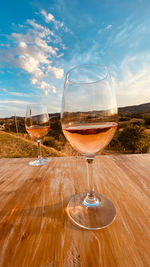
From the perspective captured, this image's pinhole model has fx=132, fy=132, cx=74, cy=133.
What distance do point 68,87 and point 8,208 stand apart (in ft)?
1.30

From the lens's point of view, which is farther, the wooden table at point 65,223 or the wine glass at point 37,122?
the wine glass at point 37,122

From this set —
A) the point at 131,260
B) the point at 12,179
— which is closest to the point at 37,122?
the point at 12,179

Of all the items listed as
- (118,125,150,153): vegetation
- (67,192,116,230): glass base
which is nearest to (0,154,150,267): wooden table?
(67,192,116,230): glass base

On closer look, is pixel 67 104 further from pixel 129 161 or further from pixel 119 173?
pixel 129 161

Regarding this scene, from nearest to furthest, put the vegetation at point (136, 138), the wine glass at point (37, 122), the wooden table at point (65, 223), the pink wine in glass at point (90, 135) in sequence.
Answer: the wooden table at point (65, 223) < the pink wine in glass at point (90, 135) < the wine glass at point (37, 122) < the vegetation at point (136, 138)

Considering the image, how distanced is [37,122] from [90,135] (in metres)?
0.61

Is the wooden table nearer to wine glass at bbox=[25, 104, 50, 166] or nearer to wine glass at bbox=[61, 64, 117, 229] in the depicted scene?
wine glass at bbox=[61, 64, 117, 229]

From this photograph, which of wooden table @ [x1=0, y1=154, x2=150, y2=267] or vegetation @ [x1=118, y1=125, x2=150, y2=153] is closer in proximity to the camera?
wooden table @ [x1=0, y1=154, x2=150, y2=267]

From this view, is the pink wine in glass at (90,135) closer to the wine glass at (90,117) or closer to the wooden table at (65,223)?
the wine glass at (90,117)

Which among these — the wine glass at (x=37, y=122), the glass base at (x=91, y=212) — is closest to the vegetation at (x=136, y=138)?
the wine glass at (x=37, y=122)

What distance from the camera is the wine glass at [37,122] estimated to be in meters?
0.86

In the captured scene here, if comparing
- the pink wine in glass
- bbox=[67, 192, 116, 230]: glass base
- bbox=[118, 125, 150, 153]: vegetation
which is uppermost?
the pink wine in glass

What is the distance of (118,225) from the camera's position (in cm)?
31

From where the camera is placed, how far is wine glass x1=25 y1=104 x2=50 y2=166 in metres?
0.86
